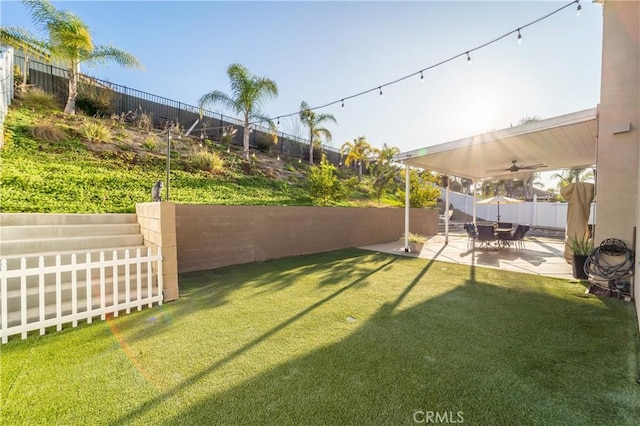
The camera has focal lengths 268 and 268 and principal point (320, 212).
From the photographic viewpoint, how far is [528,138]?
5961 mm

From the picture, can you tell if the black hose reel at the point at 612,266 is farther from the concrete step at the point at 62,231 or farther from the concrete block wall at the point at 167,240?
the concrete step at the point at 62,231

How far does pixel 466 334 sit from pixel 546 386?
0.89 metres

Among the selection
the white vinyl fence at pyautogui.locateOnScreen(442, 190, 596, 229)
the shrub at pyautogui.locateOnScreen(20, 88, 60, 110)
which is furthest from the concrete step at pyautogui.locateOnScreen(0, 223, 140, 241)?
the white vinyl fence at pyautogui.locateOnScreen(442, 190, 596, 229)

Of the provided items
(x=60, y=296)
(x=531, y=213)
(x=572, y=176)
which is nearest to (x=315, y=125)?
(x=60, y=296)

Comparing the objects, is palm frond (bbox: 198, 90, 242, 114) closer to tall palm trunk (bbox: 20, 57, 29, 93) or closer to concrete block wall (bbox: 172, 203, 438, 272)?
tall palm trunk (bbox: 20, 57, 29, 93)

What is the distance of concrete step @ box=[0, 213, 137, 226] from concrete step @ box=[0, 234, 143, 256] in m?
0.56

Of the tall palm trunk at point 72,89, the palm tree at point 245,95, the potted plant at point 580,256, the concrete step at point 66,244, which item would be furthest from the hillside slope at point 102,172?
the potted plant at point 580,256

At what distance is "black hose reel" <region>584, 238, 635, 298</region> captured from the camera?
4281mm

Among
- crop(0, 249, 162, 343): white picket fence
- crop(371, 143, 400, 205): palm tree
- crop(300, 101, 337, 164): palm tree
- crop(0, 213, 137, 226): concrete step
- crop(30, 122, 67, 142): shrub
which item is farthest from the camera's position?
crop(300, 101, 337, 164): palm tree

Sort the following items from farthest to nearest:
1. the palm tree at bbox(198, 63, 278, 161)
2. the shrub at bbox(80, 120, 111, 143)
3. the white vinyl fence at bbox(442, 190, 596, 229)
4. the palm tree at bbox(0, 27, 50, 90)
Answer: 1. the white vinyl fence at bbox(442, 190, 596, 229)
2. the palm tree at bbox(198, 63, 278, 161)
3. the palm tree at bbox(0, 27, 50, 90)
4. the shrub at bbox(80, 120, 111, 143)

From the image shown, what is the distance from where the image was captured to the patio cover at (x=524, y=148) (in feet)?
17.3

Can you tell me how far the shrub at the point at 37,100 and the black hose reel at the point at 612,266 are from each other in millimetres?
14652

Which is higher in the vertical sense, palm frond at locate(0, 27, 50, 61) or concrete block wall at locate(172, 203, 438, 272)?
palm frond at locate(0, 27, 50, 61)

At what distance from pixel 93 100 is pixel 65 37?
1960 millimetres
